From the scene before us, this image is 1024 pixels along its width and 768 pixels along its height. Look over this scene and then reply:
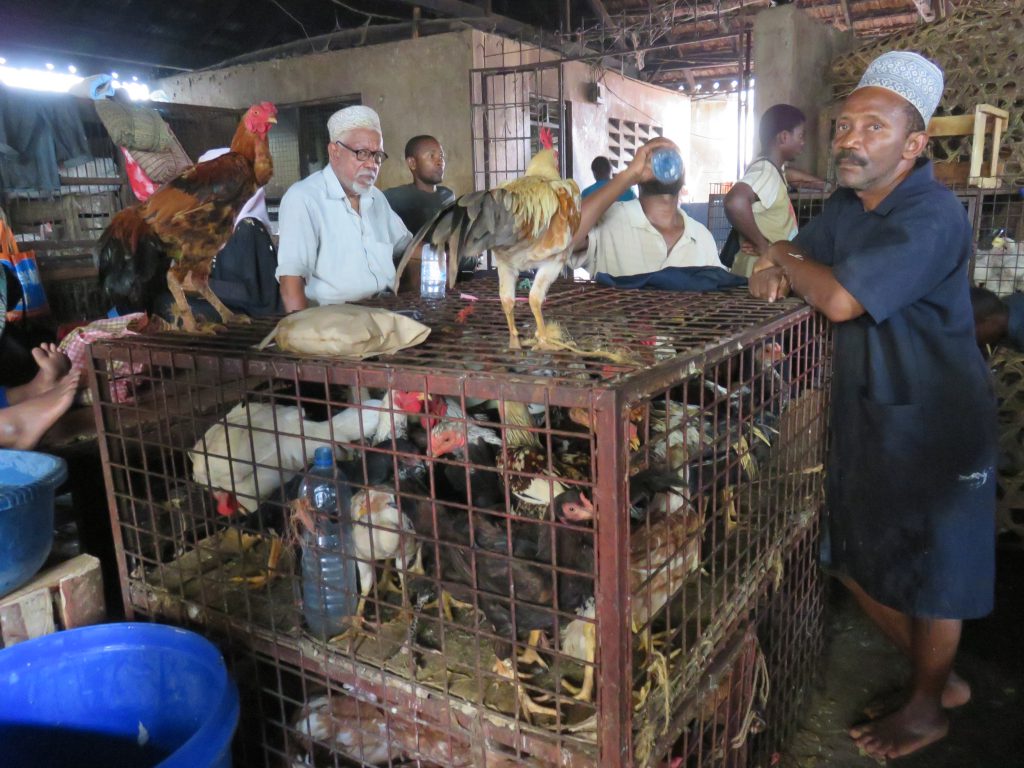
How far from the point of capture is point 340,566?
1.62m

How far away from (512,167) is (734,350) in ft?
24.3

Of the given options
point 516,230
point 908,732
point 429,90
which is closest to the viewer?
point 516,230

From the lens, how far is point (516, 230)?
138cm

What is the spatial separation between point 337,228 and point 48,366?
1.07 m

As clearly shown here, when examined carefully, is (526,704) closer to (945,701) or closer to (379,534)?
(379,534)

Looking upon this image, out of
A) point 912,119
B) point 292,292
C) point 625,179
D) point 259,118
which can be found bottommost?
point 292,292

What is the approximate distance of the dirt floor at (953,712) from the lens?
7.75ft

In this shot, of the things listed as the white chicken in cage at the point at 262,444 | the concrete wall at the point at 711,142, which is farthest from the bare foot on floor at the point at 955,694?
the concrete wall at the point at 711,142

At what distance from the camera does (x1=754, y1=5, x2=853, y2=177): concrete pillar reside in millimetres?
5738

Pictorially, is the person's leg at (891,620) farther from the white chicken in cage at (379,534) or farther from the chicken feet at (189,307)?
the chicken feet at (189,307)

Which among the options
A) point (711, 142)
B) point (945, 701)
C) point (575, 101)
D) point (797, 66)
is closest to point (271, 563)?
point (945, 701)

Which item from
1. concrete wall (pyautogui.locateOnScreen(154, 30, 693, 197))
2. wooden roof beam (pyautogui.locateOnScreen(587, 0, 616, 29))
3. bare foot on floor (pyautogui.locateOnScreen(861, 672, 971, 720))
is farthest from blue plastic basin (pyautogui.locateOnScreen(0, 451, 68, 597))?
wooden roof beam (pyautogui.locateOnScreen(587, 0, 616, 29))

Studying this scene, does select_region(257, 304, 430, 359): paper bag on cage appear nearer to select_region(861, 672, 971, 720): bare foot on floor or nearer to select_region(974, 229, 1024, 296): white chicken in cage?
select_region(861, 672, 971, 720): bare foot on floor

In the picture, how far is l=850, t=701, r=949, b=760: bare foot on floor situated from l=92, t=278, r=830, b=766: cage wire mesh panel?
2.21 ft
